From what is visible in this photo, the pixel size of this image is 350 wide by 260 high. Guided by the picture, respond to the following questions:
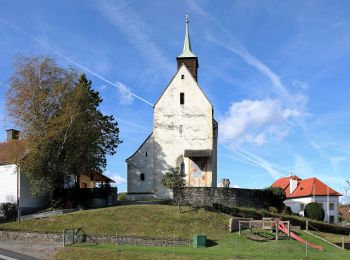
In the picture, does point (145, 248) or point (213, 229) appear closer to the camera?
point (145, 248)

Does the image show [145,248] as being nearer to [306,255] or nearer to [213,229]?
[213,229]

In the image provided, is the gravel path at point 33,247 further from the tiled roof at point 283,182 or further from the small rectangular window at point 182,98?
the tiled roof at point 283,182

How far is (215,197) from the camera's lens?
139 ft

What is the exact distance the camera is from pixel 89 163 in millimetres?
43844

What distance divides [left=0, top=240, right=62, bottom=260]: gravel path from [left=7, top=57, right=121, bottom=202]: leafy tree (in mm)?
9301

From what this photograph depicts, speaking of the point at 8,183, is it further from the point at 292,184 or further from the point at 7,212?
the point at 292,184

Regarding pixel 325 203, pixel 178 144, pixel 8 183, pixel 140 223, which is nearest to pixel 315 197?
pixel 325 203

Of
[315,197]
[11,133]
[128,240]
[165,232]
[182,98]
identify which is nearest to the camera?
[128,240]

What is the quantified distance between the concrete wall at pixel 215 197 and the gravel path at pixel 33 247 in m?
15.3

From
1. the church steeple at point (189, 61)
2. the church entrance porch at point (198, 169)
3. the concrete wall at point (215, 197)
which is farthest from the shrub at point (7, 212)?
the church steeple at point (189, 61)

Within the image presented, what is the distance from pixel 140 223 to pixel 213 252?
8927 mm

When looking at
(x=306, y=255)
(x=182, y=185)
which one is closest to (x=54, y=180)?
(x=182, y=185)

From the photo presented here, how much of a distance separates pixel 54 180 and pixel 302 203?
46943mm

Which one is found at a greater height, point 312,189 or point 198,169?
point 198,169
